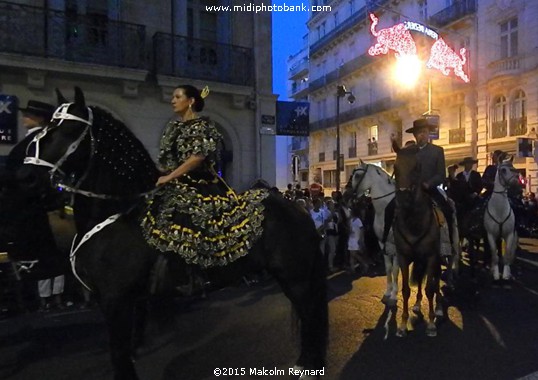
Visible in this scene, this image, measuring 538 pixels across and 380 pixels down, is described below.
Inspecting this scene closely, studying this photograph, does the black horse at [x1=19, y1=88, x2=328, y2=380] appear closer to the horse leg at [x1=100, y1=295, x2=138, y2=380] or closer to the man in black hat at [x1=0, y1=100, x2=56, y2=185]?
the horse leg at [x1=100, y1=295, x2=138, y2=380]

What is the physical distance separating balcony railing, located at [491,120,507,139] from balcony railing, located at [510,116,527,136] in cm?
48

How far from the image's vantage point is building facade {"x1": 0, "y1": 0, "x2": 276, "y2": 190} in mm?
10734

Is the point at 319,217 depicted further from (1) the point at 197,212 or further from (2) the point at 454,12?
(2) the point at 454,12

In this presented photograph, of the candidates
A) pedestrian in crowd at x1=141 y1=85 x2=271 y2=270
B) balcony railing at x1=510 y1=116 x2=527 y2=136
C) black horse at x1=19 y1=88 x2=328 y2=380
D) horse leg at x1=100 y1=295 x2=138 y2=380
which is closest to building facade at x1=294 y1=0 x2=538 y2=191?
balcony railing at x1=510 y1=116 x2=527 y2=136

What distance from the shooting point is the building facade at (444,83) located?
26.0 m

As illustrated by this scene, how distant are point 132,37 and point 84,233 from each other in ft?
31.1

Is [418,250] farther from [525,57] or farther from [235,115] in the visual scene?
[525,57]

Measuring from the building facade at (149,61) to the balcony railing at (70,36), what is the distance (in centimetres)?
2

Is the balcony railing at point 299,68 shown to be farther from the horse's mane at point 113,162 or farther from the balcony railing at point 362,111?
the horse's mane at point 113,162

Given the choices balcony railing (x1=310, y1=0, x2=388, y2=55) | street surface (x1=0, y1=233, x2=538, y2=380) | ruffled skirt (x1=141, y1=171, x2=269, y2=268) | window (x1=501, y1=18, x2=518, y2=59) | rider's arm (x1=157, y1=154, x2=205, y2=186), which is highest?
balcony railing (x1=310, y1=0, x2=388, y2=55)

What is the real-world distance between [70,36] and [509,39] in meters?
24.7

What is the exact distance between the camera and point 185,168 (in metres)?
3.79

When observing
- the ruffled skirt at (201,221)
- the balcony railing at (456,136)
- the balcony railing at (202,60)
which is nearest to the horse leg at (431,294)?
the ruffled skirt at (201,221)

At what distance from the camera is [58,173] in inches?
138
